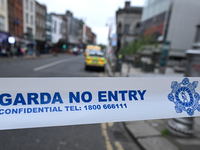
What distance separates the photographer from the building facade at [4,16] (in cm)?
1666

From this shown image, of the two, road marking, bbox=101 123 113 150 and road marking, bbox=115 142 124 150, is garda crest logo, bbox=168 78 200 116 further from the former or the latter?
road marking, bbox=101 123 113 150

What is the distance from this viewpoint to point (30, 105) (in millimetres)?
1870

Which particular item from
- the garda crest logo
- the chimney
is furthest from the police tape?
the chimney

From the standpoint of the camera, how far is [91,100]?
2061 mm

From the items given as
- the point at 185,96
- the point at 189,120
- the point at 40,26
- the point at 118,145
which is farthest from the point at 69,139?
the point at 40,26

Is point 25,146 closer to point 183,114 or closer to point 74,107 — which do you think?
point 74,107

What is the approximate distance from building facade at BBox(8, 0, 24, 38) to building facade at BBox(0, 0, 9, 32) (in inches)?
20.4

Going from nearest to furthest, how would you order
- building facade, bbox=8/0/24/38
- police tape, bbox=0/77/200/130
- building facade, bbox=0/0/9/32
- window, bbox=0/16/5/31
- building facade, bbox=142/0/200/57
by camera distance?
police tape, bbox=0/77/200/130 → building facade, bbox=0/0/9/32 → building facade, bbox=8/0/24/38 → window, bbox=0/16/5/31 → building facade, bbox=142/0/200/57

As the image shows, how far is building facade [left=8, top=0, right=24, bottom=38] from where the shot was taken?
18.1 metres

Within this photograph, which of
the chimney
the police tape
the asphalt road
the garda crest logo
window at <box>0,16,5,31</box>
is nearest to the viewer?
the police tape

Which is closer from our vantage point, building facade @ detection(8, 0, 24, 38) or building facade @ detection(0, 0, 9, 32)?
building facade @ detection(0, 0, 9, 32)

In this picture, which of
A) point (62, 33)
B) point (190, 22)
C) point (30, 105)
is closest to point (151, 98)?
point (30, 105)

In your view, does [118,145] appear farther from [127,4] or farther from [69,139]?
[127,4]

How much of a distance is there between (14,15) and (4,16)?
145 cm
